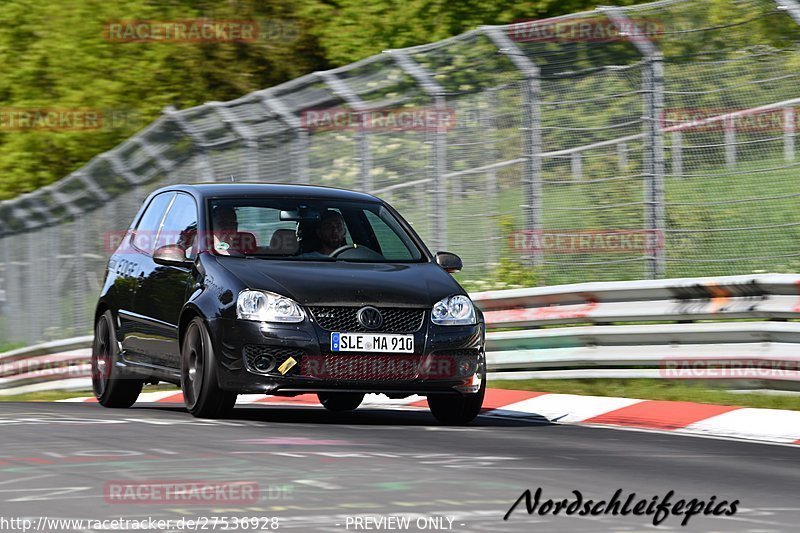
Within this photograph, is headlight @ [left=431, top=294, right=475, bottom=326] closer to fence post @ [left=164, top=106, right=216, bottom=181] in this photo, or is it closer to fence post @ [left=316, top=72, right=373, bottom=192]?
fence post @ [left=316, top=72, right=373, bottom=192]

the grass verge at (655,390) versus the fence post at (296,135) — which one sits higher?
the fence post at (296,135)

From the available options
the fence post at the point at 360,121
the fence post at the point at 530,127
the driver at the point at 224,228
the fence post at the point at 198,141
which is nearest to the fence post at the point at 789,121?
the fence post at the point at 530,127

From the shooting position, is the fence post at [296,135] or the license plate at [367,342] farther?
the fence post at [296,135]

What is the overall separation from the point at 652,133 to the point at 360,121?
12.2ft

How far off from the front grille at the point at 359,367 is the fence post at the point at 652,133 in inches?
138

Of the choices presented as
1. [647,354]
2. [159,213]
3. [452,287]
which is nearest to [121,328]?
[159,213]

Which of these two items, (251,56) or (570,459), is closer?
(570,459)

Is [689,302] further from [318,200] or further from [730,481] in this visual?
[730,481]

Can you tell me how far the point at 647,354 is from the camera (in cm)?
1292

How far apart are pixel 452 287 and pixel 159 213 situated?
2711 mm

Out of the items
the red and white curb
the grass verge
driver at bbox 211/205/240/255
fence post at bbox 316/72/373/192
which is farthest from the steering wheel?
fence post at bbox 316/72/373/192

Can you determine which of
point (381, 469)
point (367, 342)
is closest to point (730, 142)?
point (367, 342)

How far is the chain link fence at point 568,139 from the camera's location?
1295 cm

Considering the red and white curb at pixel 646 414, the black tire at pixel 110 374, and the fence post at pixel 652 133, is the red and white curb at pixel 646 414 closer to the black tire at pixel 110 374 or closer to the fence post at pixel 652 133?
the fence post at pixel 652 133
